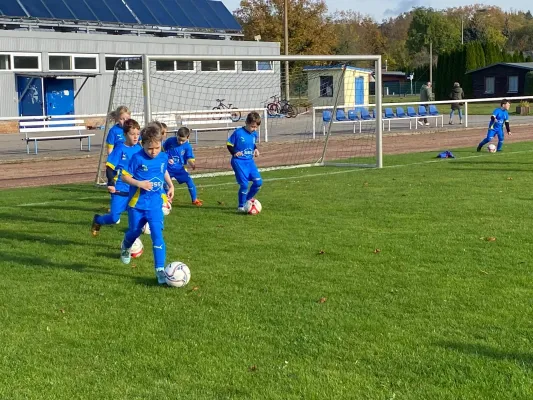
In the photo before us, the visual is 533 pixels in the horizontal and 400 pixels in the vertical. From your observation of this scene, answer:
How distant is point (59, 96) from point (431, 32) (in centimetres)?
6906

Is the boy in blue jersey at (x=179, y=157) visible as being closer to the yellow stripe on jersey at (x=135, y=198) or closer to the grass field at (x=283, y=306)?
the grass field at (x=283, y=306)

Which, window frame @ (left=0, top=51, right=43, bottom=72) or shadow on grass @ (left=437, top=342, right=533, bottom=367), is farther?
window frame @ (left=0, top=51, right=43, bottom=72)

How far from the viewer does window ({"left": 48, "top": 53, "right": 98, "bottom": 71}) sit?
33.1 metres

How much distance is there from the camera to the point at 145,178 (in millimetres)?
6766

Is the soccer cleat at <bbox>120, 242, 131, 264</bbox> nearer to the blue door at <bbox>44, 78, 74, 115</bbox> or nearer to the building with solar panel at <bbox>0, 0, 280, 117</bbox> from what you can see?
the building with solar panel at <bbox>0, 0, 280, 117</bbox>

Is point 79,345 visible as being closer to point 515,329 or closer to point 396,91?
point 515,329

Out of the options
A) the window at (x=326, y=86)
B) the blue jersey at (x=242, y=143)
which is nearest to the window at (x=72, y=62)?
the window at (x=326, y=86)

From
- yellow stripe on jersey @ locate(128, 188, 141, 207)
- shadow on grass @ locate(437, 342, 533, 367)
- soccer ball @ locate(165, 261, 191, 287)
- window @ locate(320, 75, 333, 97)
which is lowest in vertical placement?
shadow on grass @ locate(437, 342, 533, 367)

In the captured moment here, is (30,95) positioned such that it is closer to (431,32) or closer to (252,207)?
(252,207)

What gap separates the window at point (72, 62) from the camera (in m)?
33.1

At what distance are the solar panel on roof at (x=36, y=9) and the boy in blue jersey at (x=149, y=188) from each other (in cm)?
2893

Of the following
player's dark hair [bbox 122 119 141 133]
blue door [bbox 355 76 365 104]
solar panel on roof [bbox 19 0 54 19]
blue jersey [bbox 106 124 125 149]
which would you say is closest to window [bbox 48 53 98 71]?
solar panel on roof [bbox 19 0 54 19]

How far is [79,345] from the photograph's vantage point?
16.8 feet

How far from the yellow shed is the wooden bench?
292 cm
